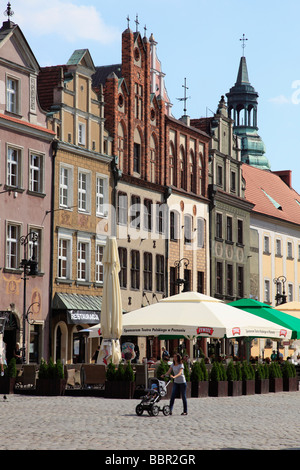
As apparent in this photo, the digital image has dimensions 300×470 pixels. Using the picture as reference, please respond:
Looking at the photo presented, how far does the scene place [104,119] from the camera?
49312 mm

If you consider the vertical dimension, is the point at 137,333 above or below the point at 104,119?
below

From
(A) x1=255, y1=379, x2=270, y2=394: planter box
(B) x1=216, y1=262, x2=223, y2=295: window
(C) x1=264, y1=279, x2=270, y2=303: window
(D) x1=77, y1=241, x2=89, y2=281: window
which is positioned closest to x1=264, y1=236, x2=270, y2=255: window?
(C) x1=264, y1=279, x2=270, y2=303: window

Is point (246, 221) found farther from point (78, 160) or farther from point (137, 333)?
point (137, 333)

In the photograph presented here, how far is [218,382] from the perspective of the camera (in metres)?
30.2

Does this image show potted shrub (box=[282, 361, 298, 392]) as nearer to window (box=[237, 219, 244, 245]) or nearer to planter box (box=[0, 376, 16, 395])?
planter box (box=[0, 376, 16, 395])

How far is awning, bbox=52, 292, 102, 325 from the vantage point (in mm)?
44281

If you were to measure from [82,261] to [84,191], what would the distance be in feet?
10.3

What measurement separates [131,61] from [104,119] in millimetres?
4600

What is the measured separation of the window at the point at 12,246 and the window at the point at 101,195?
6.39 m

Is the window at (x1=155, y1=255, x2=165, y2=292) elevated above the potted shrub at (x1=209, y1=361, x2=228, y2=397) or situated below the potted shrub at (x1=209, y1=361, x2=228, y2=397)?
above

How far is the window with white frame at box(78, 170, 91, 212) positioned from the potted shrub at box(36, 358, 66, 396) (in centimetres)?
1865

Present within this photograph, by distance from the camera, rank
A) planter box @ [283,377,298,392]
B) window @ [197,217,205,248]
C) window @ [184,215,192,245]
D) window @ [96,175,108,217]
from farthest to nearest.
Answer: window @ [197,217,205,248]
window @ [184,215,192,245]
window @ [96,175,108,217]
planter box @ [283,377,298,392]
